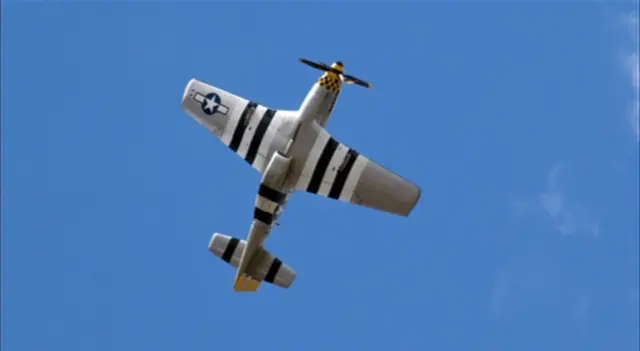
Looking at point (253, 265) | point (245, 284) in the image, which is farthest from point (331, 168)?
point (245, 284)

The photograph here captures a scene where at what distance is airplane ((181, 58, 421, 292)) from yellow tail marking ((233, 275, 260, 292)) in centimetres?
90

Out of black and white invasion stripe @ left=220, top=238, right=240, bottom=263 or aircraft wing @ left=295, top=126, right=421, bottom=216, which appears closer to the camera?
aircraft wing @ left=295, top=126, right=421, bottom=216

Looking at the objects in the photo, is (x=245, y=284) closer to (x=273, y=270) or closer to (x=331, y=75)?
(x=273, y=270)

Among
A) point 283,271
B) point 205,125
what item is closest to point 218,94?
point 205,125

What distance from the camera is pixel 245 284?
164 ft

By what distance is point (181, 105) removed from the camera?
4966cm

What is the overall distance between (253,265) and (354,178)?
6746mm

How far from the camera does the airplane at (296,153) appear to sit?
4709cm

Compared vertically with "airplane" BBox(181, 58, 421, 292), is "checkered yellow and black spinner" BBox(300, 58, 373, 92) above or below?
above

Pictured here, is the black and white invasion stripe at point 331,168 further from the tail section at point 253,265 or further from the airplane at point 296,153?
the tail section at point 253,265

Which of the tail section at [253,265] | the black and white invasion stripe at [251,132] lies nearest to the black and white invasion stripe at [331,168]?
the black and white invasion stripe at [251,132]

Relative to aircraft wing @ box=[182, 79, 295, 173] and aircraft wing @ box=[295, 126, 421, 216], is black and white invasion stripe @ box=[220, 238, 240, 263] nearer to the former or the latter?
aircraft wing @ box=[182, 79, 295, 173]

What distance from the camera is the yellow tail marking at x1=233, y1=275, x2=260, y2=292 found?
4991 cm

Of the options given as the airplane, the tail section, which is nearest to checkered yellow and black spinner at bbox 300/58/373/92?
the airplane
